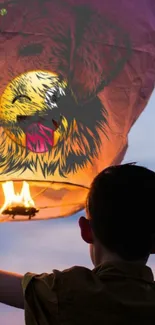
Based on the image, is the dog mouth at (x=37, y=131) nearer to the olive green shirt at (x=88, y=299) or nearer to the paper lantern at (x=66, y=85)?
the paper lantern at (x=66, y=85)

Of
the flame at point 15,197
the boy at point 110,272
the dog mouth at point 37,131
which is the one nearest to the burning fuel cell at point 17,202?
the flame at point 15,197

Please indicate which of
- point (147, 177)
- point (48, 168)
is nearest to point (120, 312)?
point (147, 177)

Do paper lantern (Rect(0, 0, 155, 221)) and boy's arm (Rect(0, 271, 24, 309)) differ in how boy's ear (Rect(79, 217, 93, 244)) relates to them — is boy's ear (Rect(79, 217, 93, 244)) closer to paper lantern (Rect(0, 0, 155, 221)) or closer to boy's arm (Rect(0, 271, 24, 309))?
boy's arm (Rect(0, 271, 24, 309))

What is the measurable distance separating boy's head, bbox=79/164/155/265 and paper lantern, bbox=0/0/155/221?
0.47 meters

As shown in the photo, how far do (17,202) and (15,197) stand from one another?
12mm

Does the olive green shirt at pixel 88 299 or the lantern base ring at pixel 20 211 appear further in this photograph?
the lantern base ring at pixel 20 211

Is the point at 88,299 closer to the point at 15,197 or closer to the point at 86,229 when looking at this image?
the point at 86,229

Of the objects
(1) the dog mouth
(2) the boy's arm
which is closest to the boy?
(2) the boy's arm

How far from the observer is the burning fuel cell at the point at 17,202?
49.1 inches

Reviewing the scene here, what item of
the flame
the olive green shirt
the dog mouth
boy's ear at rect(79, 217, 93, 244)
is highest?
the dog mouth

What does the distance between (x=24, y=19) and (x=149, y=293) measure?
2.04 ft

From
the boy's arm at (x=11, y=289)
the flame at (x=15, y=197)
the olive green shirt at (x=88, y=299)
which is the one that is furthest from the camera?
the flame at (x=15, y=197)

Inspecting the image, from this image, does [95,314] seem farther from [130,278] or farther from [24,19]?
[24,19]

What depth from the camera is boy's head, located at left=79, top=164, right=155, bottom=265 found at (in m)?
0.69
